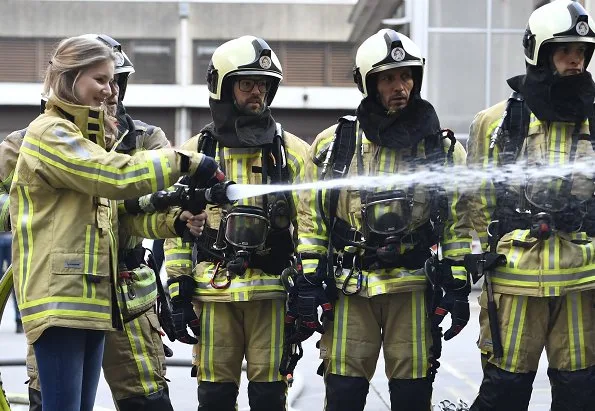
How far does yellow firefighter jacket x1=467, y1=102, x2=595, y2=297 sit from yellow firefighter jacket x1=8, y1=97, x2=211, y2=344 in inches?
68.8

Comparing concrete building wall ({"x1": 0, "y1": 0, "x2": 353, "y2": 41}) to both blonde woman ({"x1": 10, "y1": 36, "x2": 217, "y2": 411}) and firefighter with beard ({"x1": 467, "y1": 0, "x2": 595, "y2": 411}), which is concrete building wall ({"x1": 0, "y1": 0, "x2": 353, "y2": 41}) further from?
blonde woman ({"x1": 10, "y1": 36, "x2": 217, "y2": 411})

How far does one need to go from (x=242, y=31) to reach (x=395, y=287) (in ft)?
79.9

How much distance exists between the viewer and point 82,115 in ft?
13.8

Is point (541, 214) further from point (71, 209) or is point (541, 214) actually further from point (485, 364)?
point (71, 209)

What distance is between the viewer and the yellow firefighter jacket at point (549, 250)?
16.9ft

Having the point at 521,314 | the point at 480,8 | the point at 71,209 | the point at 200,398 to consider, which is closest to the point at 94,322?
the point at 71,209

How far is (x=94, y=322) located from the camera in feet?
13.7

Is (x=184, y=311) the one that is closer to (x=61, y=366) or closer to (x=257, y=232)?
(x=257, y=232)

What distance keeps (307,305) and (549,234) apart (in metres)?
1.15

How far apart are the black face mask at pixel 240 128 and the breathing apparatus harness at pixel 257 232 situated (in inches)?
1.8

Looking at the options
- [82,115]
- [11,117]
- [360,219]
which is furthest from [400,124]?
[11,117]

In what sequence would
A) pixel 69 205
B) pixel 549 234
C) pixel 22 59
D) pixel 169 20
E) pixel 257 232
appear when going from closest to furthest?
1. pixel 69 205
2. pixel 549 234
3. pixel 257 232
4. pixel 169 20
5. pixel 22 59

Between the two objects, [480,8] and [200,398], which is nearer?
[200,398]

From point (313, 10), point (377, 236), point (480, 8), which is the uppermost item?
point (313, 10)
